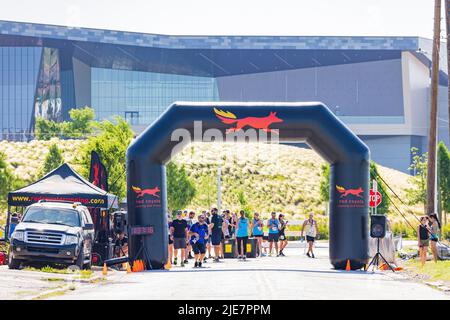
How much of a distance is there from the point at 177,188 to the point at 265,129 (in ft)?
106

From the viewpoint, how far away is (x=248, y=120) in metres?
25.3

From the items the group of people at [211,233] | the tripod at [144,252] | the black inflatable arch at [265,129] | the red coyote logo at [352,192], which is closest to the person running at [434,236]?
the black inflatable arch at [265,129]

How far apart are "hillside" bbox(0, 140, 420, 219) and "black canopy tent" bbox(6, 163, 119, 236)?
3553 cm

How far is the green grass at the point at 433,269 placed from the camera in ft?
74.1

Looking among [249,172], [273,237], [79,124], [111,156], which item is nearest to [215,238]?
[273,237]

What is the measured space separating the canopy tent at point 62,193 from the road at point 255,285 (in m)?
3.86

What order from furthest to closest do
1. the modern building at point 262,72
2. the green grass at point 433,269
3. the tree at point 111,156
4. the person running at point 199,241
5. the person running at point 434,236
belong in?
the modern building at point 262,72 < the tree at point 111,156 < the person running at point 434,236 < the person running at point 199,241 < the green grass at point 433,269

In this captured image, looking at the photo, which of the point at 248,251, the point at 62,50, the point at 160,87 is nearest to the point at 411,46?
the point at 160,87

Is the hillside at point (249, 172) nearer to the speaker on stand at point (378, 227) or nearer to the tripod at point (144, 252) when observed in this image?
the speaker on stand at point (378, 227)

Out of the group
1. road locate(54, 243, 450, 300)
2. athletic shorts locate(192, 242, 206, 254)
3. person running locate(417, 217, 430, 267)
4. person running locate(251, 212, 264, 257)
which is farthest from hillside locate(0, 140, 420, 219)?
road locate(54, 243, 450, 300)

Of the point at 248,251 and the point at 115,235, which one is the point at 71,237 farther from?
the point at 248,251

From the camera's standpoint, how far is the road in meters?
16.4

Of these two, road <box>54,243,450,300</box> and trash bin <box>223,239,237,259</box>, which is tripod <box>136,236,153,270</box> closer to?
road <box>54,243,450,300</box>
